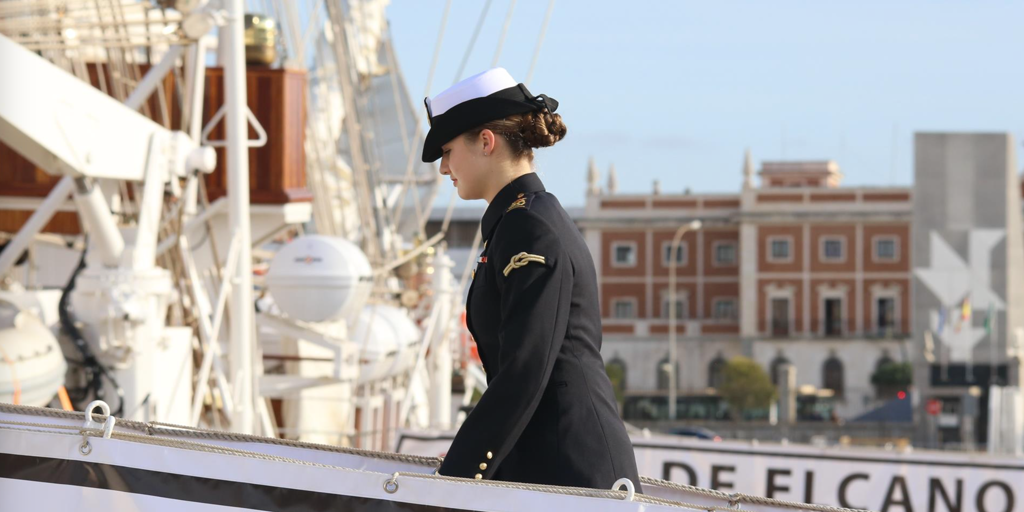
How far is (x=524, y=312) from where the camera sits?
2.59 meters

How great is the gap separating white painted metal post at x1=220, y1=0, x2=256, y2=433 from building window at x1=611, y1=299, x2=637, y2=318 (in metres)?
70.4

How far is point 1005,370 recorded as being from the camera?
54062 mm

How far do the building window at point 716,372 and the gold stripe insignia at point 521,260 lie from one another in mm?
73689

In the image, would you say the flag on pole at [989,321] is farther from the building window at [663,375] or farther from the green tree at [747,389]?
the building window at [663,375]

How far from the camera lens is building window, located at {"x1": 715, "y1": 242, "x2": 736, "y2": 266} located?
256ft

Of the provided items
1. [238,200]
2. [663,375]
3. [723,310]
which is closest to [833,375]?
[723,310]

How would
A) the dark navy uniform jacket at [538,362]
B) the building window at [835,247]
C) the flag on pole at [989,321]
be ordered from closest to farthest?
the dark navy uniform jacket at [538,362], the flag on pole at [989,321], the building window at [835,247]

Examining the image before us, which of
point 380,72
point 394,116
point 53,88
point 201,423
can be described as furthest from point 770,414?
point 53,88

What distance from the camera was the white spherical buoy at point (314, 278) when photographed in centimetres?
1070

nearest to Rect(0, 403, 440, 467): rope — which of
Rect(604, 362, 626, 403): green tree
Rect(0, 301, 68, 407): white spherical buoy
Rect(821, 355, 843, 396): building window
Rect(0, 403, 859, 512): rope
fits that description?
Rect(0, 403, 859, 512): rope

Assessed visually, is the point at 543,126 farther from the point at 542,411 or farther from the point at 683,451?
the point at 683,451

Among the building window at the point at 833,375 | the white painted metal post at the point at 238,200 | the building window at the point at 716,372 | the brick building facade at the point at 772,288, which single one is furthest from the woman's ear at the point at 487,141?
the building window at the point at 833,375

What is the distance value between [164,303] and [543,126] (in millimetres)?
4721

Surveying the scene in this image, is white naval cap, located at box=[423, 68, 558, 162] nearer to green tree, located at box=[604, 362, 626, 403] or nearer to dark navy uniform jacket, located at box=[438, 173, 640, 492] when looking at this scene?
dark navy uniform jacket, located at box=[438, 173, 640, 492]
